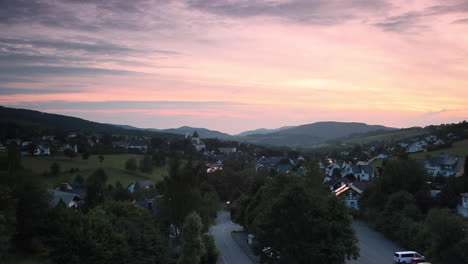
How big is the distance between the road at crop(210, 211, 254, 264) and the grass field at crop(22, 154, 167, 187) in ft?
53.0

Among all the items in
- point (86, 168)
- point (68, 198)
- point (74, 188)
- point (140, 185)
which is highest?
point (86, 168)

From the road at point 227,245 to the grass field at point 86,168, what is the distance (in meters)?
16.1

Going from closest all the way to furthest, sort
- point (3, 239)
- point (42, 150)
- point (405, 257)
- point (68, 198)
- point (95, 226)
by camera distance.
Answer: point (3, 239), point (95, 226), point (405, 257), point (68, 198), point (42, 150)

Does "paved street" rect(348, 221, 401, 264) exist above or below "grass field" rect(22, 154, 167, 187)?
below

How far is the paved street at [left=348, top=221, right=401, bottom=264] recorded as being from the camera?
99.1 ft

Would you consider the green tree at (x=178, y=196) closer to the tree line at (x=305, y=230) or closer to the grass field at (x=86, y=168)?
the tree line at (x=305, y=230)

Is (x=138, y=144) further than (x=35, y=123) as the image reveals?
No

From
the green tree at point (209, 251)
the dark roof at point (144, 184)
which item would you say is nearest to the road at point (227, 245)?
the green tree at point (209, 251)

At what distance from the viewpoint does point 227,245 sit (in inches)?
1512

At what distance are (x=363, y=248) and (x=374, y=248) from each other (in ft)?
3.18

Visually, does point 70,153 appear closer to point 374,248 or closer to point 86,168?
point 86,168

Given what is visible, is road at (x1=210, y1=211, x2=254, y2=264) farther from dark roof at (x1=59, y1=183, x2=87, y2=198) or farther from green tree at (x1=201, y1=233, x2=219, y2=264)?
dark roof at (x1=59, y1=183, x2=87, y2=198)

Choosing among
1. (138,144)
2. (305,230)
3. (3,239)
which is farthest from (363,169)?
(3,239)

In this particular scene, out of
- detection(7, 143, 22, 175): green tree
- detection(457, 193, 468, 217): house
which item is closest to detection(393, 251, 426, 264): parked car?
detection(457, 193, 468, 217): house
